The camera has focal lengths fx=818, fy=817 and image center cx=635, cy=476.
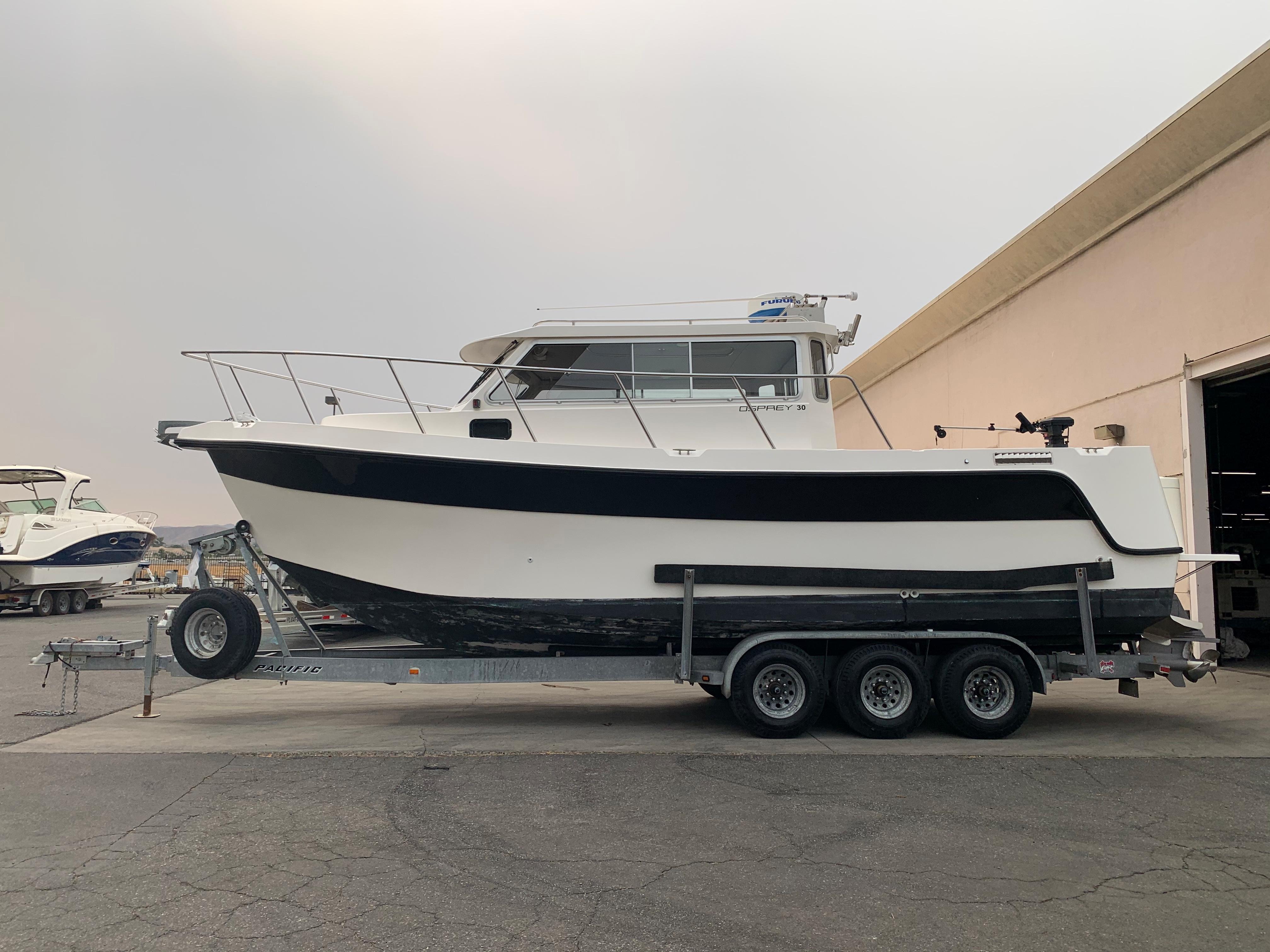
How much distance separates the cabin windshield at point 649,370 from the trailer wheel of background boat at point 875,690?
2031 millimetres

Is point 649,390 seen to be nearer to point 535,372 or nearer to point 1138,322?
point 535,372

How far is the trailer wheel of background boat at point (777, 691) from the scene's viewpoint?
563 cm

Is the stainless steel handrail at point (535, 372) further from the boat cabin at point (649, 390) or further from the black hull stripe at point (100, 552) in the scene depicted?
the black hull stripe at point (100, 552)

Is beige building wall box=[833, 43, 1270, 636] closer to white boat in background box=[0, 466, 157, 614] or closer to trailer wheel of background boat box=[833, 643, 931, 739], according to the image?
trailer wheel of background boat box=[833, 643, 931, 739]

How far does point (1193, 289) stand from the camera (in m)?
8.84

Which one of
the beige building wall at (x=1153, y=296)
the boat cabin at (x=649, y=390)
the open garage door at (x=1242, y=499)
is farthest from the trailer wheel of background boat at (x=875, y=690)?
the open garage door at (x=1242, y=499)

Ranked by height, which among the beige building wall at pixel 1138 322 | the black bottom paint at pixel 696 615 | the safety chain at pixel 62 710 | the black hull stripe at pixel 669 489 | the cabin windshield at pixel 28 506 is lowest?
the safety chain at pixel 62 710

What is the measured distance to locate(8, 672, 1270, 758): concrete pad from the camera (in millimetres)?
5434

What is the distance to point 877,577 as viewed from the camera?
575 centimetres

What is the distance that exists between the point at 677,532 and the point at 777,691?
1319 millimetres

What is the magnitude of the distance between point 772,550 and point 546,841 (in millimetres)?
2716

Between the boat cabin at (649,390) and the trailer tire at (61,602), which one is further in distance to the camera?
the trailer tire at (61,602)

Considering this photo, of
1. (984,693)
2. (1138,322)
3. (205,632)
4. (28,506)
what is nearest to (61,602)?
(28,506)

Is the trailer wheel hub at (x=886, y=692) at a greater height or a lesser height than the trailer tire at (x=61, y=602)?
greater
